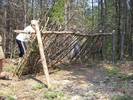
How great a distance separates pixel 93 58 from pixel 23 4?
6796 mm

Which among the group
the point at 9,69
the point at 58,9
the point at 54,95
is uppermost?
the point at 58,9

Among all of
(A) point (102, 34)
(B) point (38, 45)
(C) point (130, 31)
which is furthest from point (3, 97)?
(C) point (130, 31)

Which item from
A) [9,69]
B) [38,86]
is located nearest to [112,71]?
[38,86]

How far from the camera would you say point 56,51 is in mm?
8820

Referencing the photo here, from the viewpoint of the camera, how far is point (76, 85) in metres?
7.02

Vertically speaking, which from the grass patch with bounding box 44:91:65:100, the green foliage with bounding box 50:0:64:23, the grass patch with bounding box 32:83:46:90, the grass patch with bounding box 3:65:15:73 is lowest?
the grass patch with bounding box 44:91:65:100

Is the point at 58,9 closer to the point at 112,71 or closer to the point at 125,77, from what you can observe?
the point at 112,71

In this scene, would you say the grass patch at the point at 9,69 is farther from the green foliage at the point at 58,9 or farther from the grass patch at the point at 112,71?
the green foliage at the point at 58,9

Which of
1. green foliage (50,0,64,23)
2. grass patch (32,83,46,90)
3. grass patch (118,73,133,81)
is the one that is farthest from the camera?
green foliage (50,0,64,23)

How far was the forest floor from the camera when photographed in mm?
6164

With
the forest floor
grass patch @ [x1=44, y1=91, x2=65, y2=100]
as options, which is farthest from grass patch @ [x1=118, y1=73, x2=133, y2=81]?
grass patch @ [x1=44, y1=91, x2=65, y2=100]

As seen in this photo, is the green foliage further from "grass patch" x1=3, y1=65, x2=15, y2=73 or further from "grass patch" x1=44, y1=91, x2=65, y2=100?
"grass patch" x1=44, y1=91, x2=65, y2=100

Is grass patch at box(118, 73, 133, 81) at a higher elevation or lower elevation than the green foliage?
lower

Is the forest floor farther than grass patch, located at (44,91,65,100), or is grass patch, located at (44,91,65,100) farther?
the forest floor
